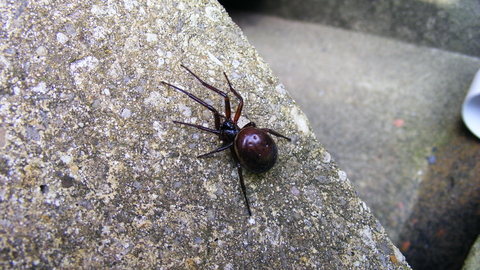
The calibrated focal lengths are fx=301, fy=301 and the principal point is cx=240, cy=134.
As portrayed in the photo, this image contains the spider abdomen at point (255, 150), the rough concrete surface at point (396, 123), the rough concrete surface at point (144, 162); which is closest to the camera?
the rough concrete surface at point (144, 162)

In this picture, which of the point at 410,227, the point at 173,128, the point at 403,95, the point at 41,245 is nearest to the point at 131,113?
the point at 173,128

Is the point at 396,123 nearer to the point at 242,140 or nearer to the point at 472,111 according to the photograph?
the point at 472,111

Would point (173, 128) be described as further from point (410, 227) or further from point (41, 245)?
point (410, 227)

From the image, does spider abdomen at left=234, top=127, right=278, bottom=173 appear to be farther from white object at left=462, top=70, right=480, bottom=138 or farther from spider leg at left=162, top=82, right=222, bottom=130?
white object at left=462, top=70, right=480, bottom=138

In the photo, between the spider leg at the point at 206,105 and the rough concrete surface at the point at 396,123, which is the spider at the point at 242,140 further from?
the rough concrete surface at the point at 396,123

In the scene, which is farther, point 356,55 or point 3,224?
point 356,55

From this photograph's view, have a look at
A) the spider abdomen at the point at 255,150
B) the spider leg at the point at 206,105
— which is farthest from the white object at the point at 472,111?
the spider leg at the point at 206,105

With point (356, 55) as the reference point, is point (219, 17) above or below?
above
